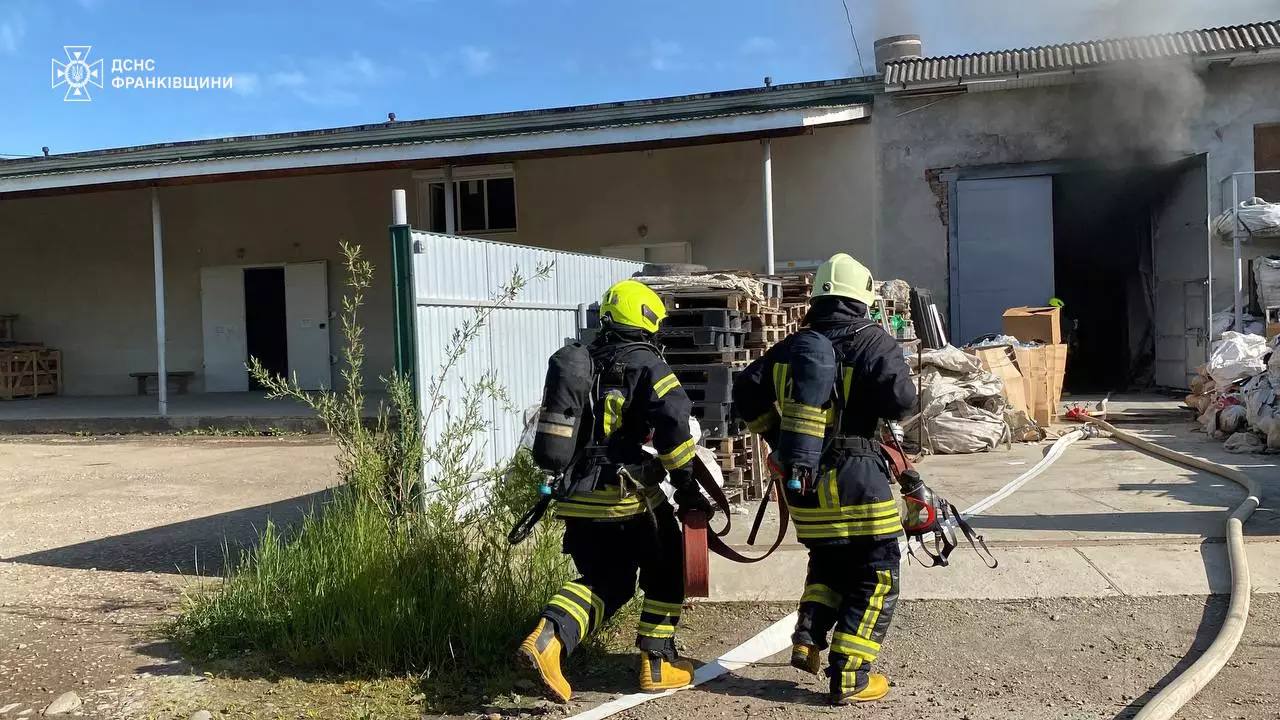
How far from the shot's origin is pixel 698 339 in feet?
22.1

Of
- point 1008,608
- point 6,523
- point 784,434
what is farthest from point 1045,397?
A: point 6,523

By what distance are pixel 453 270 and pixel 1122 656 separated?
4216mm

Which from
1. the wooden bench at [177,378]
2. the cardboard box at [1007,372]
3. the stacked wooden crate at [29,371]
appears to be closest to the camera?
the cardboard box at [1007,372]

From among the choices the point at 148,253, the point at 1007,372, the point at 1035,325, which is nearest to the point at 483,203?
the point at 148,253

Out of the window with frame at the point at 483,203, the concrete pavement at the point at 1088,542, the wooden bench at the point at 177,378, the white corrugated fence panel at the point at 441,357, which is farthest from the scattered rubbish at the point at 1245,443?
the wooden bench at the point at 177,378

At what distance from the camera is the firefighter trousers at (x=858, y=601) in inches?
139

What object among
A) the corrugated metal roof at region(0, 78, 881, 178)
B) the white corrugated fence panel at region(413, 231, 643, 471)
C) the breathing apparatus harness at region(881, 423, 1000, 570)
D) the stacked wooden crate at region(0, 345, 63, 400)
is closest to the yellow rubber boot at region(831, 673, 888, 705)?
the breathing apparatus harness at region(881, 423, 1000, 570)

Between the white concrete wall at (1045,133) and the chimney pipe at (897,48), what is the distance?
15.4 feet

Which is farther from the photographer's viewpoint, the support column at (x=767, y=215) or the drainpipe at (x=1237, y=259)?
the support column at (x=767, y=215)

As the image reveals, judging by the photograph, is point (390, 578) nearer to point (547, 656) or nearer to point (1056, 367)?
point (547, 656)

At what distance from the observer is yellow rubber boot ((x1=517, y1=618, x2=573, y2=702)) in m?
3.38

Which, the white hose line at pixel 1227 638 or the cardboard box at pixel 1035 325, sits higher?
the cardboard box at pixel 1035 325

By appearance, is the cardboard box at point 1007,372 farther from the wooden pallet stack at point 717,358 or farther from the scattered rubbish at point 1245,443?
the wooden pallet stack at point 717,358

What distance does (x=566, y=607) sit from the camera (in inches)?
140
